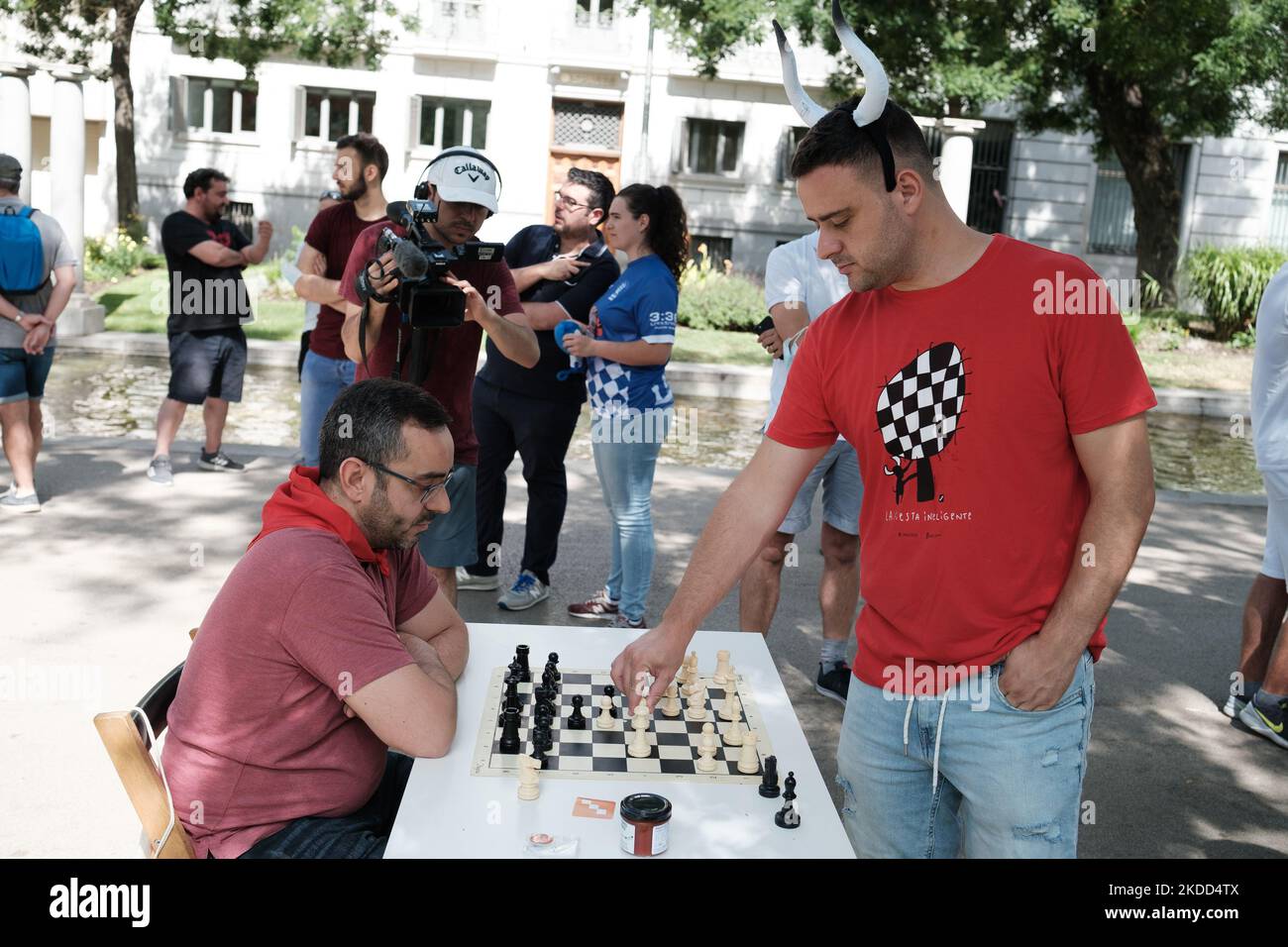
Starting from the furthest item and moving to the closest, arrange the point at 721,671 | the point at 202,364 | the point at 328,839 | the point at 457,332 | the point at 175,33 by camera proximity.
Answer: the point at 175,33 < the point at 202,364 < the point at 457,332 < the point at 721,671 < the point at 328,839

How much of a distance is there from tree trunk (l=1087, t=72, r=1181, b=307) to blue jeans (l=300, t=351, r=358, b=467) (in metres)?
16.3

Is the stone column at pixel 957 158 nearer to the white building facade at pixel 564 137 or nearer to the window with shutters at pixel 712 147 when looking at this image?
the white building facade at pixel 564 137

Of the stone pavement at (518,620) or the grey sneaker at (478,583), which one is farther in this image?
the grey sneaker at (478,583)

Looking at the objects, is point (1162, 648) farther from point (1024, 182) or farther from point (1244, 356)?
point (1024, 182)

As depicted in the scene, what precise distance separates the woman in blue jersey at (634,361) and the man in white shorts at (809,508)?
59cm

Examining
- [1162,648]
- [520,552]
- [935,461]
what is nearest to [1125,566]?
[935,461]

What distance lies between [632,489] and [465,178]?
5.44 feet

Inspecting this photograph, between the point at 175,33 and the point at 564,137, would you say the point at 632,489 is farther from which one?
the point at 564,137

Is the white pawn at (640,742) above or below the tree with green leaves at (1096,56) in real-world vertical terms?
below

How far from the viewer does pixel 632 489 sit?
5535 millimetres

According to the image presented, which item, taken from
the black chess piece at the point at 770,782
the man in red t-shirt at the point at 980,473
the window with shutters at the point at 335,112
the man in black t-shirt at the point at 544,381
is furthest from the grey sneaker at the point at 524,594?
the window with shutters at the point at 335,112

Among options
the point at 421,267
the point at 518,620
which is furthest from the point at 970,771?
the point at 518,620

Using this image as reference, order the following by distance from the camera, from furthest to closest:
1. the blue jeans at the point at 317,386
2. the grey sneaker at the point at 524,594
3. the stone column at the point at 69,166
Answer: the stone column at the point at 69,166 < the blue jeans at the point at 317,386 < the grey sneaker at the point at 524,594

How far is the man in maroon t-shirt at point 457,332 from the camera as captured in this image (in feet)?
14.5
